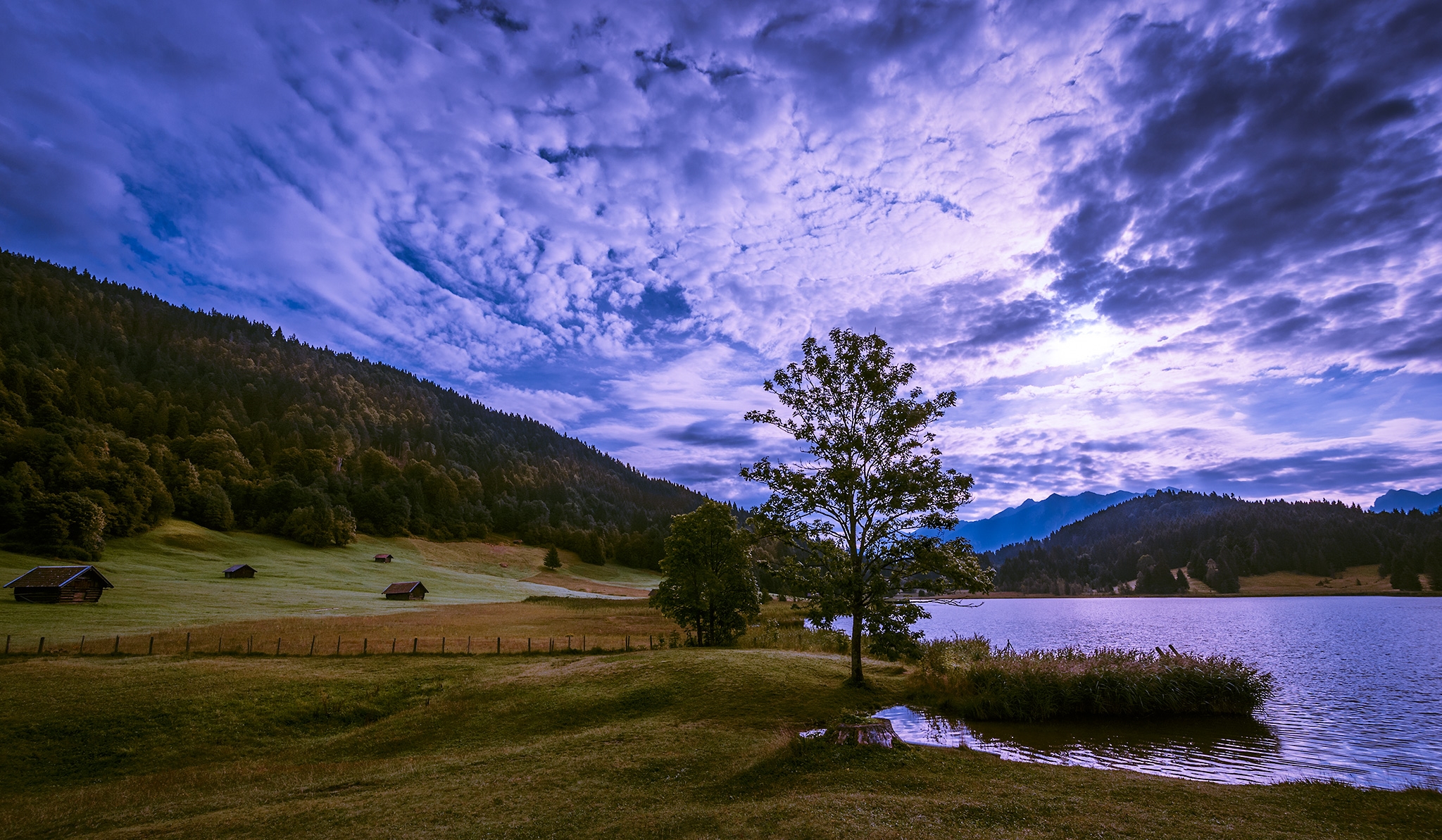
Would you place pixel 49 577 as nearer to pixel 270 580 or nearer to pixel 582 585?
pixel 270 580

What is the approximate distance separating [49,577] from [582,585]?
84082mm

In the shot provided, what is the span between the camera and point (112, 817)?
51.4 feet

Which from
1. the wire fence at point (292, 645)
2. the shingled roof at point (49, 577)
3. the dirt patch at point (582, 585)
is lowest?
the dirt patch at point (582, 585)

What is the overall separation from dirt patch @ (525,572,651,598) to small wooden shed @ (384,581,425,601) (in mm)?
35160

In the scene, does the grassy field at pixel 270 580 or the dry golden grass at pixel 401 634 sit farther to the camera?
the grassy field at pixel 270 580

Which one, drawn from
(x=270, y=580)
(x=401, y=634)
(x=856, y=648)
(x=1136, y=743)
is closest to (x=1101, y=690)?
(x=1136, y=743)

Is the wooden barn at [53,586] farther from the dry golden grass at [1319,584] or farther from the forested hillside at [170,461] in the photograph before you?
the dry golden grass at [1319,584]

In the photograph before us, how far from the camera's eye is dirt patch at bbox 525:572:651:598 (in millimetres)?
122812

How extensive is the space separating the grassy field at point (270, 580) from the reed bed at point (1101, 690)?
5589cm

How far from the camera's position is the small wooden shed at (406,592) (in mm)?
85750

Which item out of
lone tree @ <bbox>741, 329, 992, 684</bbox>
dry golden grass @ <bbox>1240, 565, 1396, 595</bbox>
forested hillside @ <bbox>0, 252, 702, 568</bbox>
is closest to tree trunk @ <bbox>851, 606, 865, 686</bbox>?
lone tree @ <bbox>741, 329, 992, 684</bbox>

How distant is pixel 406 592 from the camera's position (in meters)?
86.6

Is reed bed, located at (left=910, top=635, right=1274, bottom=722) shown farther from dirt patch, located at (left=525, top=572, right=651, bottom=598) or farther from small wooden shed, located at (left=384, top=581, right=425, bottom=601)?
dirt patch, located at (left=525, top=572, right=651, bottom=598)

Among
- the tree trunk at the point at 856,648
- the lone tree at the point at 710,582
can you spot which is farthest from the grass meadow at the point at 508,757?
the lone tree at the point at 710,582
